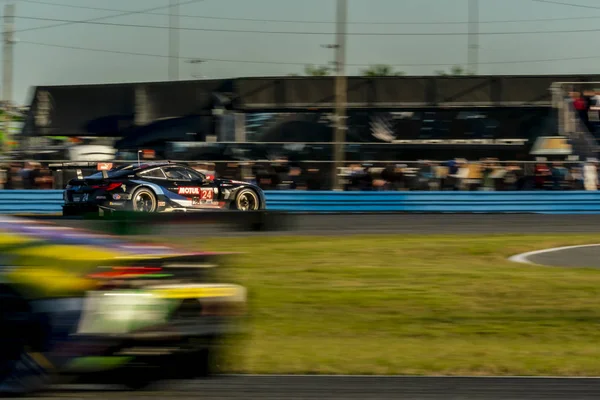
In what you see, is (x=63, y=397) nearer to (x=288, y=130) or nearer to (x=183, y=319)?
(x=183, y=319)

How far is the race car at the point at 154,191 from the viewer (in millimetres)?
18688

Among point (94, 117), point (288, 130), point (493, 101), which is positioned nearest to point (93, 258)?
point (288, 130)

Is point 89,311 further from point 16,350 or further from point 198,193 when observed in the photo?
point 198,193

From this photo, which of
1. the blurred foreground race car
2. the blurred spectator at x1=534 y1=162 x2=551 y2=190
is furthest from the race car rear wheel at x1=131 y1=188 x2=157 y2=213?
the blurred foreground race car

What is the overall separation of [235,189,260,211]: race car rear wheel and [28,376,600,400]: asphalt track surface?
13.9 meters

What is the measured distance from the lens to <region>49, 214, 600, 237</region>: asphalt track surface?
690 inches

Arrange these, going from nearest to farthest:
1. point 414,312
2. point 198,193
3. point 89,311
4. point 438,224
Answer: point 89,311
point 414,312
point 438,224
point 198,193

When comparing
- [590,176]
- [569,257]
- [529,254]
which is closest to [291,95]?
[590,176]

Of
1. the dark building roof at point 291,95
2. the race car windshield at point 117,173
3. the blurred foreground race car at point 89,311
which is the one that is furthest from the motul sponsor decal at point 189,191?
the dark building roof at point 291,95

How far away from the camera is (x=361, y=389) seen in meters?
5.82

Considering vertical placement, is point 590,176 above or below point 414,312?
above

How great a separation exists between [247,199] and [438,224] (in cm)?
405

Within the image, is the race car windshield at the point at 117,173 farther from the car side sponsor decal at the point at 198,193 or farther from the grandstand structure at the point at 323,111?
the grandstand structure at the point at 323,111

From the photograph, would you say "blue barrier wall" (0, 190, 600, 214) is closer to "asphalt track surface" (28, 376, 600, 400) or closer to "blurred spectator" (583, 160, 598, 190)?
"blurred spectator" (583, 160, 598, 190)
